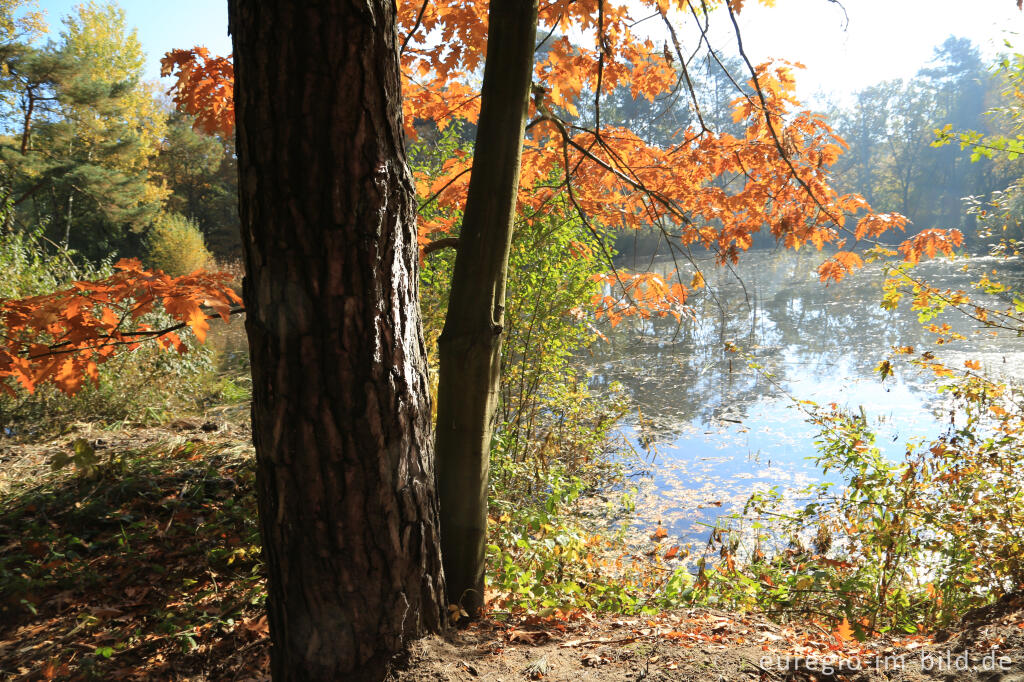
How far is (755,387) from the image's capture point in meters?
7.59

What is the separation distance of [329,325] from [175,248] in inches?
698

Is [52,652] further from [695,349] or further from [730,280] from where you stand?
[730,280]

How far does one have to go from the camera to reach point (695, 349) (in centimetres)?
956

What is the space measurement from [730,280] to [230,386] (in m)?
14.0

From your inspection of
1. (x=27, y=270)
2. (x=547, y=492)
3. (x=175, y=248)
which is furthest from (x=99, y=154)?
(x=547, y=492)

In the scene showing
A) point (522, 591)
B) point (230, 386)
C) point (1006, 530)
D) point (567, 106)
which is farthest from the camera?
point (230, 386)

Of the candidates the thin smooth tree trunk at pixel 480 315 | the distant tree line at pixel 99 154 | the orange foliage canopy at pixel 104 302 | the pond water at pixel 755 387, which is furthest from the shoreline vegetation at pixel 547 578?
the distant tree line at pixel 99 154

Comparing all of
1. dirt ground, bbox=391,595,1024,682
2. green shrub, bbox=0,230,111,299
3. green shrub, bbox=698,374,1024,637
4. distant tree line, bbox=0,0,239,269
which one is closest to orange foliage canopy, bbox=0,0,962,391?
green shrub, bbox=698,374,1024,637

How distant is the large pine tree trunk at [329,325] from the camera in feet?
4.08

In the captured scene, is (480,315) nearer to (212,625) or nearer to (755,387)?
(212,625)

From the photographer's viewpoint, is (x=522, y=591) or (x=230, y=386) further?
(x=230, y=386)

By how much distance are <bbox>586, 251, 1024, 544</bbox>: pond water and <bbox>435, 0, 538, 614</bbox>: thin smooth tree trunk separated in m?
1.01

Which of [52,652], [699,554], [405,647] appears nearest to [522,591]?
[405,647]

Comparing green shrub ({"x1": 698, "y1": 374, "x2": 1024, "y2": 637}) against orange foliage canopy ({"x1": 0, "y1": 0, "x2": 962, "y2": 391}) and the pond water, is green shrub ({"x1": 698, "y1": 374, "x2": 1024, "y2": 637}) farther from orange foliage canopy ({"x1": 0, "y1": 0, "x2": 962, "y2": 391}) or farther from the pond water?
orange foliage canopy ({"x1": 0, "y1": 0, "x2": 962, "y2": 391})
